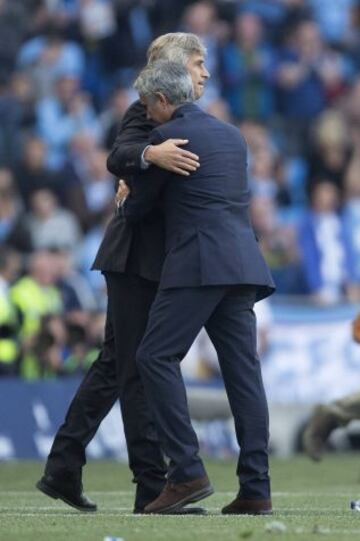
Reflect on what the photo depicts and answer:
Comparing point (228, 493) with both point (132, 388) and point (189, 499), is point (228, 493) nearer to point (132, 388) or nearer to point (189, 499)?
point (132, 388)

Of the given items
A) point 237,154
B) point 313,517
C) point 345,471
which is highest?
point 237,154

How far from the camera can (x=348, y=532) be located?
8086mm

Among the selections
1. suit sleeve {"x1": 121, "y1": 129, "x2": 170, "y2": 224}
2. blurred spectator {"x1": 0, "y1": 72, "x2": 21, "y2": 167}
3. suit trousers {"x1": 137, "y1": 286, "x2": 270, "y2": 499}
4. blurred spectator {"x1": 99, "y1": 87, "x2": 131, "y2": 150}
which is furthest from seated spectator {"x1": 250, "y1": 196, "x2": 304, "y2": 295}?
suit sleeve {"x1": 121, "y1": 129, "x2": 170, "y2": 224}

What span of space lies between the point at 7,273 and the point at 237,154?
27.1 ft

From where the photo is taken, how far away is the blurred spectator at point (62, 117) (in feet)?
65.3

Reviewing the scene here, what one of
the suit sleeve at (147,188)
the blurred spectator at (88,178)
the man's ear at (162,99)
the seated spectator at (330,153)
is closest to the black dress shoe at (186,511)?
the suit sleeve at (147,188)

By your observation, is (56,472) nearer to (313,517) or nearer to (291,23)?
(313,517)

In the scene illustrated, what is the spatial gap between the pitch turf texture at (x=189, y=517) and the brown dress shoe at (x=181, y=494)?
0.11m

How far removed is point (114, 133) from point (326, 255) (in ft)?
8.67

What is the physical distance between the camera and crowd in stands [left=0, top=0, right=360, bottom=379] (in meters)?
17.2

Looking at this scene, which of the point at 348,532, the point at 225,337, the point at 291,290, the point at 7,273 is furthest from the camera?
the point at 291,290

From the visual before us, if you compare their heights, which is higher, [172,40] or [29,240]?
[172,40]

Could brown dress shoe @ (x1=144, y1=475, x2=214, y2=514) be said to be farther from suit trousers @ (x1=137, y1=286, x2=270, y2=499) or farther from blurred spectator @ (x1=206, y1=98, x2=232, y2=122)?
blurred spectator @ (x1=206, y1=98, x2=232, y2=122)

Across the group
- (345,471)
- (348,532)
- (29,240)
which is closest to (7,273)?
(29,240)
